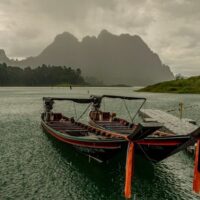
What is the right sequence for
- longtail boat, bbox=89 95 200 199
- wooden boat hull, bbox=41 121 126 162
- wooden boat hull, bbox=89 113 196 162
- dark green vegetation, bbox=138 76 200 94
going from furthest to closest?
dark green vegetation, bbox=138 76 200 94 → wooden boat hull, bbox=41 121 126 162 → wooden boat hull, bbox=89 113 196 162 → longtail boat, bbox=89 95 200 199

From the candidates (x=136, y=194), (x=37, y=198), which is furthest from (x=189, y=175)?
(x=37, y=198)

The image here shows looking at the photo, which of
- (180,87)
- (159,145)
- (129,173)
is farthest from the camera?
(180,87)

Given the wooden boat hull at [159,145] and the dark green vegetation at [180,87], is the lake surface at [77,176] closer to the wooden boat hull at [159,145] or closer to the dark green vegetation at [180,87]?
the wooden boat hull at [159,145]

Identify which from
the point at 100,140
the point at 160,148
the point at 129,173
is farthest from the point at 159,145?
the point at 129,173

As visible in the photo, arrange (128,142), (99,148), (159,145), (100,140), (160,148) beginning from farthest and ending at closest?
(99,148) < (100,140) < (160,148) < (159,145) < (128,142)

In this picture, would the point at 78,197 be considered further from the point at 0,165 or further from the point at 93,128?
the point at 93,128

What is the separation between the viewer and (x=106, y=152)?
2566 cm

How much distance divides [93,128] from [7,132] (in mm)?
14255

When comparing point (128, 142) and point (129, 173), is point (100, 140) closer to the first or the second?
point (128, 142)

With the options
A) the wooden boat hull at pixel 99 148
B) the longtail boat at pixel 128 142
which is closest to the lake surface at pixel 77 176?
the wooden boat hull at pixel 99 148

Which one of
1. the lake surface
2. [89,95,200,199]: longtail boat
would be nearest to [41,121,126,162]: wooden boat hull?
the lake surface

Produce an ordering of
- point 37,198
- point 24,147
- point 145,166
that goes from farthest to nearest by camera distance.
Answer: point 24,147 → point 145,166 → point 37,198

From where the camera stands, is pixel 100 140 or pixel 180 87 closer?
pixel 100 140

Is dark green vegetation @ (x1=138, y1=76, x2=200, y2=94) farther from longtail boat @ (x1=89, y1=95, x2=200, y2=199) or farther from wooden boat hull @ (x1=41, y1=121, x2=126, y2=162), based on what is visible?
wooden boat hull @ (x1=41, y1=121, x2=126, y2=162)
